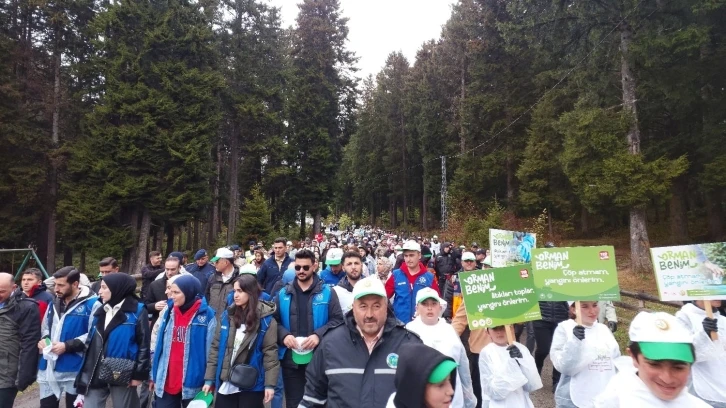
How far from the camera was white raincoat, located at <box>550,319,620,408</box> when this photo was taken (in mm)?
3900

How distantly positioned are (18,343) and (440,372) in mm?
5427

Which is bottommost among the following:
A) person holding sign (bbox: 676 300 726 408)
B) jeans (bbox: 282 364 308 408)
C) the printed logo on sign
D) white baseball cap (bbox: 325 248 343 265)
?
jeans (bbox: 282 364 308 408)

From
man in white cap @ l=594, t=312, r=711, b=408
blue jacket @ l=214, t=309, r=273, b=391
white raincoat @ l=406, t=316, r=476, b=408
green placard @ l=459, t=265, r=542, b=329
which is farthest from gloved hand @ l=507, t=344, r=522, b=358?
blue jacket @ l=214, t=309, r=273, b=391

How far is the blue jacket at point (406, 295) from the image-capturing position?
6536mm

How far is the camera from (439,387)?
1.85m

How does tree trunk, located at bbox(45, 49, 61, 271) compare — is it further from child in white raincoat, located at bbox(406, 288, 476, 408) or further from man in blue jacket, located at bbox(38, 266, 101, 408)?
child in white raincoat, located at bbox(406, 288, 476, 408)

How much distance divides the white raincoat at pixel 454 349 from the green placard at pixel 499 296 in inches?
10.4

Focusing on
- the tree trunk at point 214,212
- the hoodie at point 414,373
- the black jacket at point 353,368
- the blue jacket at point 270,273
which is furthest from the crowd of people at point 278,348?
the tree trunk at point 214,212

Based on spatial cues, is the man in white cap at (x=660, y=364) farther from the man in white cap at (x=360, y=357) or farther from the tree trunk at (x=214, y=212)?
the tree trunk at (x=214, y=212)

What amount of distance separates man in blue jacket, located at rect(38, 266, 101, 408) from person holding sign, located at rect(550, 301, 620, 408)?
16.8ft

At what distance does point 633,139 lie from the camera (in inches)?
705

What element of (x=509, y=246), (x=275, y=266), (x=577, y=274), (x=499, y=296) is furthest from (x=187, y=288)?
(x=509, y=246)

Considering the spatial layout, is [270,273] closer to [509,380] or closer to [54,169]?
[509,380]

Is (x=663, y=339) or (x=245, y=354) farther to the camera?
(x=245, y=354)
